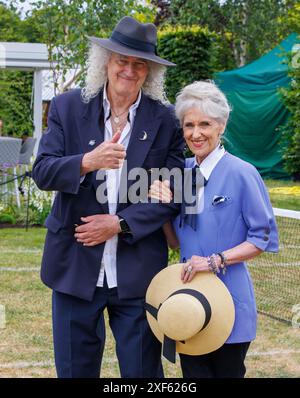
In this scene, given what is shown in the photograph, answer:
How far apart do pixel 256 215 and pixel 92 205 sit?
694 mm

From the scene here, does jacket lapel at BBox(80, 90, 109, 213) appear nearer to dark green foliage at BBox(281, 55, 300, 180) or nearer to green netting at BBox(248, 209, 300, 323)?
green netting at BBox(248, 209, 300, 323)

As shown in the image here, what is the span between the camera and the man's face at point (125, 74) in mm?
3203

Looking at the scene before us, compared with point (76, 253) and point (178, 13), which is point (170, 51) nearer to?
point (178, 13)

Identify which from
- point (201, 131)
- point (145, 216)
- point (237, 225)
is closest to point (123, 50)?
point (201, 131)

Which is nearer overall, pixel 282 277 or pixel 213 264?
pixel 213 264

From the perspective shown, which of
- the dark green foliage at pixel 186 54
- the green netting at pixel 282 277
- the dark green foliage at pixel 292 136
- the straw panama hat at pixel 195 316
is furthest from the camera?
the dark green foliage at pixel 186 54

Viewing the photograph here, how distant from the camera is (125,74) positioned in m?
3.21

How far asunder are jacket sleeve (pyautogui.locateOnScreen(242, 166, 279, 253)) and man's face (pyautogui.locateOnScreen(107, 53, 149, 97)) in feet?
2.04

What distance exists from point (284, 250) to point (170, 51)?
8.37 m

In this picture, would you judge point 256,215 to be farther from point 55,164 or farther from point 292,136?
point 292,136

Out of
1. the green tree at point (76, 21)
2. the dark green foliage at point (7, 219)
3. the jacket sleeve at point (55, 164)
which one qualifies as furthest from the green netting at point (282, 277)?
the dark green foliage at point (7, 219)

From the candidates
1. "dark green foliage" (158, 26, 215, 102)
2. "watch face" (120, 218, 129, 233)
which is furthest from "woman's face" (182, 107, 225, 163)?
"dark green foliage" (158, 26, 215, 102)

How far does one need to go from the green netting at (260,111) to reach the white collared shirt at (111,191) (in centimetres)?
1462

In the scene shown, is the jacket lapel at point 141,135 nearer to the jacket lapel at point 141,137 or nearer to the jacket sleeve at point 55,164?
the jacket lapel at point 141,137
